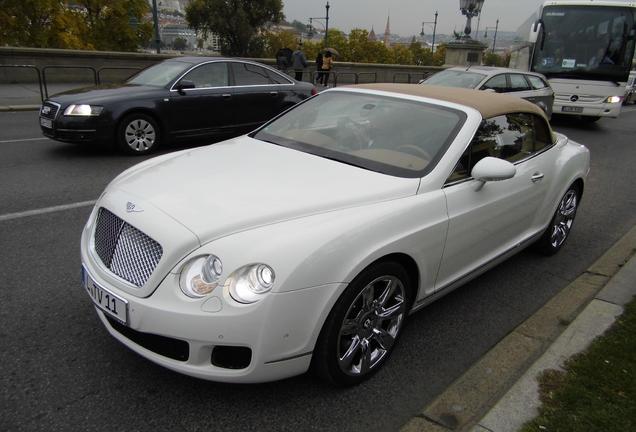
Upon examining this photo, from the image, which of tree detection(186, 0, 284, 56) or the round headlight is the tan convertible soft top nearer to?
the round headlight

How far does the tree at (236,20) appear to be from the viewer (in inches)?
2044

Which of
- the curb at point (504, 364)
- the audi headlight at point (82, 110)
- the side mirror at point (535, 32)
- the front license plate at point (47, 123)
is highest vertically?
the side mirror at point (535, 32)

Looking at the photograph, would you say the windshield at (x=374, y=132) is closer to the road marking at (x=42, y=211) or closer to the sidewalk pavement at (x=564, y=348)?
the sidewalk pavement at (x=564, y=348)

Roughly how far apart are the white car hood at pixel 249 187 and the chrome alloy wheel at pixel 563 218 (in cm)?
241

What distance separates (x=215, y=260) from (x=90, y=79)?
1750 centimetres

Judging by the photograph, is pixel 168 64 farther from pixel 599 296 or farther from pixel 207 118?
pixel 599 296

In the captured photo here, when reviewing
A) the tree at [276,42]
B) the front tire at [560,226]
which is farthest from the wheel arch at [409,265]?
the tree at [276,42]

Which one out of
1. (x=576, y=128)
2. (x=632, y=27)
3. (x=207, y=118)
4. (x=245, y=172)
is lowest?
(x=576, y=128)

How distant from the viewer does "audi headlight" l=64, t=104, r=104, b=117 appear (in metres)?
7.75

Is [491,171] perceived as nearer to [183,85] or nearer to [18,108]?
[183,85]

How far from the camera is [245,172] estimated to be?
324 cm

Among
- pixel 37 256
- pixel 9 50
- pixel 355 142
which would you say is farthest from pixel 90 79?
pixel 355 142

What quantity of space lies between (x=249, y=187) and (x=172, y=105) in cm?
607

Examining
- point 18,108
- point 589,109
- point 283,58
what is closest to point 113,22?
point 283,58
